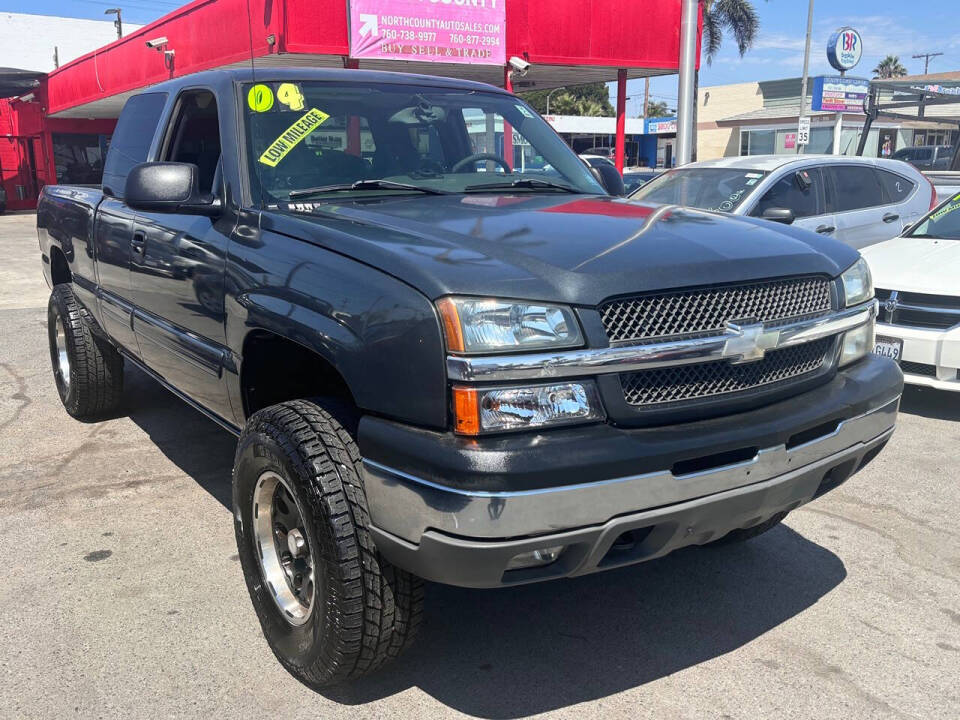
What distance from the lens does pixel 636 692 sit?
278 centimetres

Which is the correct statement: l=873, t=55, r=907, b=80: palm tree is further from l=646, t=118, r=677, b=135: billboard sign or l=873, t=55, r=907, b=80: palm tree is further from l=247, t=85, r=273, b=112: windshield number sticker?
l=247, t=85, r=273, b=112: windshield number sticker

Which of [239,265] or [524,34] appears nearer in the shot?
[239,265]

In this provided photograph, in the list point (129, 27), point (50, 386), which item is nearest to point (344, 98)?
point (50, 386)

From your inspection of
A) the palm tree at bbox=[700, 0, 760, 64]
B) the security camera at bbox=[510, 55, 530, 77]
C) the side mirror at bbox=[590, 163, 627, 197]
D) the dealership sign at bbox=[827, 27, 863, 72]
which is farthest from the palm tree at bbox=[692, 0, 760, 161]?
the side mirror at bbox=[590, 163, 627, 197]

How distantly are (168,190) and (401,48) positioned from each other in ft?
39.6

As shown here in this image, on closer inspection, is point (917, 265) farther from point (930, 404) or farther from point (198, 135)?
point (198, 135)

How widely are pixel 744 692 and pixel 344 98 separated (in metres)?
2.68

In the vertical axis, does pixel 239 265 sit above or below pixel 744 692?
above

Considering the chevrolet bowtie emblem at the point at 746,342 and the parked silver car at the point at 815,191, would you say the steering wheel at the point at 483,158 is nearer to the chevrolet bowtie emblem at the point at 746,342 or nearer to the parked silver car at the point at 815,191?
the chevrolet bowtie emblem at the point at 746,342

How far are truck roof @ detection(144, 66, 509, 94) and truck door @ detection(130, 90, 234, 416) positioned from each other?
9 centimetres

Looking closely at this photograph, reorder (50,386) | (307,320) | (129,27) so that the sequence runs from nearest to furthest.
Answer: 1. (307,320)
2. (50,386)
3. (129,27)

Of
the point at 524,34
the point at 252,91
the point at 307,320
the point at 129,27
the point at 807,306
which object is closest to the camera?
the point at 307,320

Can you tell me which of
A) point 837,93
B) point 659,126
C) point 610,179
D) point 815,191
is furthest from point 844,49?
point 659,126

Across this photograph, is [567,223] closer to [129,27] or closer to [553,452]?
[553,452]
